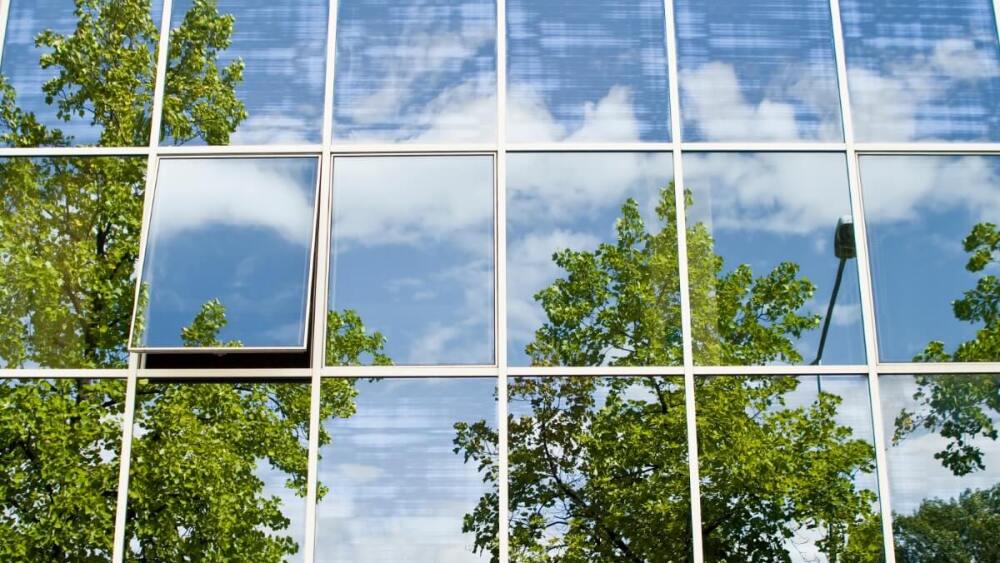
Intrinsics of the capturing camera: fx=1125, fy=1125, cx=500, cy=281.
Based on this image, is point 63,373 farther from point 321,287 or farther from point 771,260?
point 771,260

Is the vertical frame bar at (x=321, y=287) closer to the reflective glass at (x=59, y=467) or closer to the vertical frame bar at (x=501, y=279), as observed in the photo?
the vertical frame bar at (x=501, y=279)

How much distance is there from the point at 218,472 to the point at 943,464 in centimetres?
482

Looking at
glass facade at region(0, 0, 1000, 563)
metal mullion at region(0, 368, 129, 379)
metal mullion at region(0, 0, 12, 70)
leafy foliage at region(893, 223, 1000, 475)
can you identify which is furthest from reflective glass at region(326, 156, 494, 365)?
leafy foliage at region(893, 223, 1000, 475)

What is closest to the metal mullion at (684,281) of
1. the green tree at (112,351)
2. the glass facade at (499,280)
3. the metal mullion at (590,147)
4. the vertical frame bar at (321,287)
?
the glass facade at (499,280)

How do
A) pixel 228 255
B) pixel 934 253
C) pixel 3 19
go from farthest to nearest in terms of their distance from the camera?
pixel 3 19 → pixel 934 253 → pixel 228 255

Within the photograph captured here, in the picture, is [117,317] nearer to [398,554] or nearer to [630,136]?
[398,554]

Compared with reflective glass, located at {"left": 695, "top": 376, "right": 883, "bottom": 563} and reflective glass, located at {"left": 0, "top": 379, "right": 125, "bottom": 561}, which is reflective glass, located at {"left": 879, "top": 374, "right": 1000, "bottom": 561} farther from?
reflective glass, located at {"left": 0, "top": 379, "right": 125, "bottom": 561}

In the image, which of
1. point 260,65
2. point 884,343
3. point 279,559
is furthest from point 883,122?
point 279,559

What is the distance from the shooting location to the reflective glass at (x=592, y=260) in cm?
772

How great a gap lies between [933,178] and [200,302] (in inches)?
206

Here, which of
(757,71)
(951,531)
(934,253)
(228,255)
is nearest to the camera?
(951,531)

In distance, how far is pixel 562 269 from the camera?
7.86 meters

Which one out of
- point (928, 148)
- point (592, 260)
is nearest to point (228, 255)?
point (592, 260)

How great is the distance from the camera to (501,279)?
307 inches
